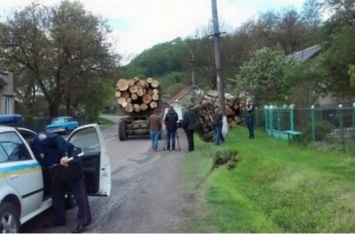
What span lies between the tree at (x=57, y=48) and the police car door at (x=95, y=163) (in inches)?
1562

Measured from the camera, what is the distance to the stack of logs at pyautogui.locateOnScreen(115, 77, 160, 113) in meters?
28.7

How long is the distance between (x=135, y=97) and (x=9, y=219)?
72.9ft

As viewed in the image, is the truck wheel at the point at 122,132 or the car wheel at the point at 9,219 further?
the truck wheel at the point at 122,132

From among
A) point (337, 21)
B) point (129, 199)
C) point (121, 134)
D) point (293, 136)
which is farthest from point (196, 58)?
point (129, 199)

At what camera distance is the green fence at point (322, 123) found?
50.7 ft

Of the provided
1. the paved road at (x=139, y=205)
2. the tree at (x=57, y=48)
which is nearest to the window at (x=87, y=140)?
the paved road at (x=139, y=205)

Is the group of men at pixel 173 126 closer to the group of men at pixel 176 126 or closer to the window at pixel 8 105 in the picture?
the group of men at pixel 176 126

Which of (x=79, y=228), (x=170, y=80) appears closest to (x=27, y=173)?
(x=79, y=228)

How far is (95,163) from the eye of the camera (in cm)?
873

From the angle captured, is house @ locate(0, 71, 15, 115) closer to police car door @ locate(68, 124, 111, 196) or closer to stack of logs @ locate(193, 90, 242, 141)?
stack of logs @ locate(193, 90, 242, 141)

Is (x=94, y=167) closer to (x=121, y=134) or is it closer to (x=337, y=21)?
(x=121, y=134)

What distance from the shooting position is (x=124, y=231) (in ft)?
25.5

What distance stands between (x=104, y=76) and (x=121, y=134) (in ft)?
80.7

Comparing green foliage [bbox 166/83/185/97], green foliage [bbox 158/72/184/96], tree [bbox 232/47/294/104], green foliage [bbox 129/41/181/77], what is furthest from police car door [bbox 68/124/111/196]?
green foliage [bbox 166/83/185/97]
